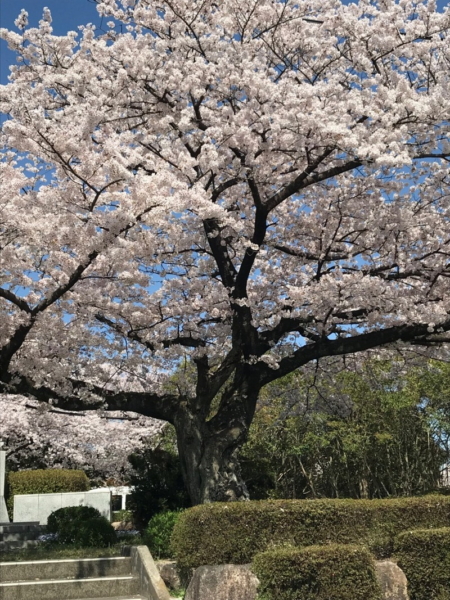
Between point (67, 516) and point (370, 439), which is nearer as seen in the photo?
point (67, 516)

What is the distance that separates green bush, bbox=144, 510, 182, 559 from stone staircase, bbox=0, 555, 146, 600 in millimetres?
1743

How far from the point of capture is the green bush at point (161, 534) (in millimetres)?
10594

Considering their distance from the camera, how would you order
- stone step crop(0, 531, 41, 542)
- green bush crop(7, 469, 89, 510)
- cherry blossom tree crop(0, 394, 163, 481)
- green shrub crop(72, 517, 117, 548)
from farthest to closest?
cherry blossom tree crop(0, 394, 163, 481) → green bush crop(7, 469, 89, 510) → stone step crop(0, 531, 41, 542) → green shrub crop(72, 517, 117, 548)

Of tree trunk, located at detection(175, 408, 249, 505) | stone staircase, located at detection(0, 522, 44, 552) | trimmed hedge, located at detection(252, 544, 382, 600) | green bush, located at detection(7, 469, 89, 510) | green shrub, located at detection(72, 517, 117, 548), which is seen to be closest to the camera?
trimmed hedge, located at detection(252, 544, 382, 600)

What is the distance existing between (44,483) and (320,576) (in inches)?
657

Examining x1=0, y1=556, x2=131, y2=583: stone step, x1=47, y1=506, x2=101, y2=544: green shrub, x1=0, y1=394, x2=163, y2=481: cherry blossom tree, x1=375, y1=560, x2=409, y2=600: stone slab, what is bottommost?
x1=375, y1=560, x2=409, y2=600: stone slab

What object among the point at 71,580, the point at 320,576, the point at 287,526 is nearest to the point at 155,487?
the point at 71,580

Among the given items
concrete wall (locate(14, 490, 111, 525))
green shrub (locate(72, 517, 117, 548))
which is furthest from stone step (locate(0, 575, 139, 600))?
concrete wall (locate(14, 490, 111, 525))

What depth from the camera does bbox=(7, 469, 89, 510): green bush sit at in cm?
2195

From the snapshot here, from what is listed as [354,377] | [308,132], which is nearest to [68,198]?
[308,132]

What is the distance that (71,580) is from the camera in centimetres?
809

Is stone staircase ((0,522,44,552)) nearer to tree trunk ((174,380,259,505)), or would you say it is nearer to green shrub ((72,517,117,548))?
green shrub ((72,517,117,548))

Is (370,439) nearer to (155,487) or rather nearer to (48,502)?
(155,487)

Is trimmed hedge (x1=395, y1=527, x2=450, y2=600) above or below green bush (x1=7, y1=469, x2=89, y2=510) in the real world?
below
